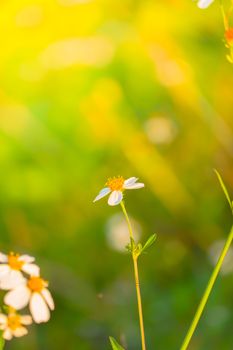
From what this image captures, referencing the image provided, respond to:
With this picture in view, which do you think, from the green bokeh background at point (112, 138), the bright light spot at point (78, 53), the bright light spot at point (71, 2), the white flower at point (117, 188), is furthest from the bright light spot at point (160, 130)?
the white flower at point (117, 188)

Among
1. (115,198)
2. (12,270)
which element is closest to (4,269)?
(12,270)

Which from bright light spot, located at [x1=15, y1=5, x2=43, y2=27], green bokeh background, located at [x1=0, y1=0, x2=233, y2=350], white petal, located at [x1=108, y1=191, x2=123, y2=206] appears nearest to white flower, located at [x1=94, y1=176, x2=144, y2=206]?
white petal, located at [x1=108, y1=191, x2=123, y2=206]

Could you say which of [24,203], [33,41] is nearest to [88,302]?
[24,203]

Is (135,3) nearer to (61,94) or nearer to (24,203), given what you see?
(61,94)

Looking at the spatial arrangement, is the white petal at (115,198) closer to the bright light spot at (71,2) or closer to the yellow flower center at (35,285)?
the yellow flower center at (35,285)

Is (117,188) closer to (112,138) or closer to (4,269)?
(4,269)

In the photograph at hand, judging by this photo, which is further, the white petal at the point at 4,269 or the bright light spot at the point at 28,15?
the bright light spot at the point at 28,15
